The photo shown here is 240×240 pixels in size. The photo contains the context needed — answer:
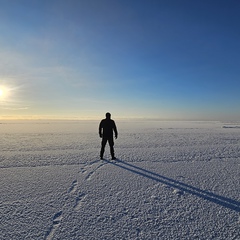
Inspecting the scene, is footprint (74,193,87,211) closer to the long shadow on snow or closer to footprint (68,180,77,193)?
footprint (68,180,77,193)

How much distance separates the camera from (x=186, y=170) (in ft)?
18.8

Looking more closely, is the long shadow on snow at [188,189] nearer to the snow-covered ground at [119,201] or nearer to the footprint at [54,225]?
the snow-covered ground at [119,201]

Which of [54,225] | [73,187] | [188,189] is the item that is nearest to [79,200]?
[73,187]

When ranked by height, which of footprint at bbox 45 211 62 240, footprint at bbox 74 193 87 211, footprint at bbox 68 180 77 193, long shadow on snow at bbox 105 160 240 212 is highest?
footprint at bbox 68 180 77 193

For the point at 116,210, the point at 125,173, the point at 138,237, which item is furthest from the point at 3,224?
the point at 125,173

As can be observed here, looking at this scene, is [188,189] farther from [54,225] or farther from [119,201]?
[54,225]

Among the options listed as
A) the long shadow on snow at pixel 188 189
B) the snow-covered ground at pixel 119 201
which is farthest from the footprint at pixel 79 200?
the long shadow on snow at pixel 188 189

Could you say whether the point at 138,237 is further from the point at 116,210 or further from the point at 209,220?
the point at 209,220

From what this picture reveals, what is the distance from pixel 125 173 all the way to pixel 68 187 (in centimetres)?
187

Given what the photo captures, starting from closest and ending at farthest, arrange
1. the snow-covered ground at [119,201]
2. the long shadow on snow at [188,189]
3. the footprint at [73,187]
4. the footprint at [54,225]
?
1. the footprint at [54,225]
2. the snow-covered ground at [119,201]
3. the long shadow on snow at [188,189]
4. the footprint at [73,187]

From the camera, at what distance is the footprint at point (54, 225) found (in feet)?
8.35

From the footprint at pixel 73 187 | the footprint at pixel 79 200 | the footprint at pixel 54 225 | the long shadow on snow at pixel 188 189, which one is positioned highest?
the footprint at pixel 73 187

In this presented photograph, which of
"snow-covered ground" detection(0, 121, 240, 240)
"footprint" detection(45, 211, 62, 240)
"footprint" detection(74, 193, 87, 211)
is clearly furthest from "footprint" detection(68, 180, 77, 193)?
"footprint" detection(45, 211, 62, 240)

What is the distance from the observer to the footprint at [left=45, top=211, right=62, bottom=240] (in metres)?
2.55
